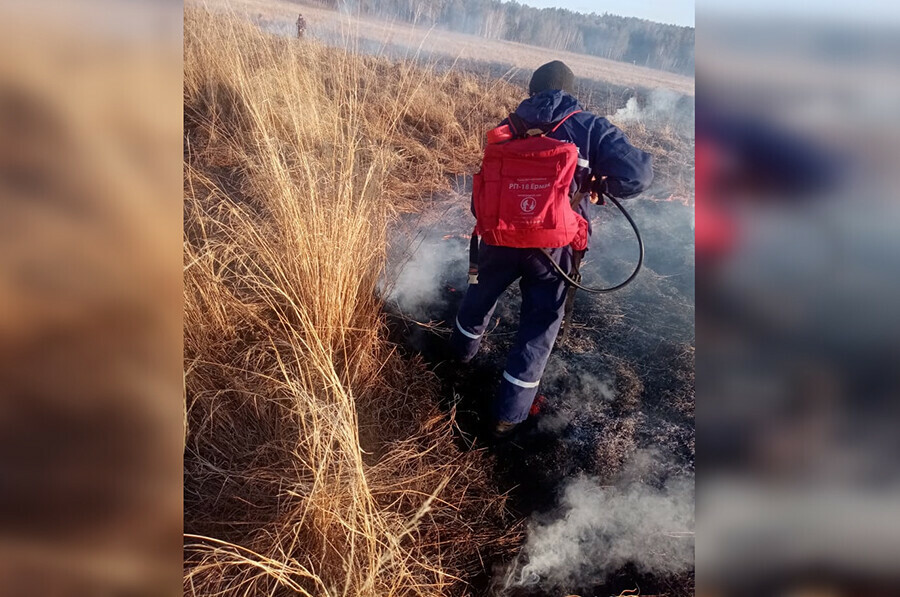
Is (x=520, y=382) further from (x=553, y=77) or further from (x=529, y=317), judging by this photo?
(x=553, y=77)

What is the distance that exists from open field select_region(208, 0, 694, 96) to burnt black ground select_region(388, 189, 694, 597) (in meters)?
1.25

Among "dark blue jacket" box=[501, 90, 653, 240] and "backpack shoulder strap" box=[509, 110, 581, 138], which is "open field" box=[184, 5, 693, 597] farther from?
"dark blue jacket" box=[501, 90, 653, 240]

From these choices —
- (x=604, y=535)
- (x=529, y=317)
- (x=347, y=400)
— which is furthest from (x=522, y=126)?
(x=604, y=535)

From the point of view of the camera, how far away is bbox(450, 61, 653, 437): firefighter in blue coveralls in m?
2.29

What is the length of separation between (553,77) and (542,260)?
0.89 metres

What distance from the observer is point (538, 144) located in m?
2.17

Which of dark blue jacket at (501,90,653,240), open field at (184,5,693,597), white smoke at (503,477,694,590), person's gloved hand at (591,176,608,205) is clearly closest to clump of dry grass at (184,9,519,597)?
open field at (184,5,693,597)
